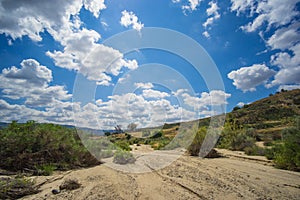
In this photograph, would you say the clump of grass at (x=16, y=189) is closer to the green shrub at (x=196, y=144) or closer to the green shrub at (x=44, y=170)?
the green shrub at (x=44, y=170)

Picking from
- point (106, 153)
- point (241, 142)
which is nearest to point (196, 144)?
point (106, 153)

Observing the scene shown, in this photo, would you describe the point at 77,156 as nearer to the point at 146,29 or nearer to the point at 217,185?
the point at 217,185

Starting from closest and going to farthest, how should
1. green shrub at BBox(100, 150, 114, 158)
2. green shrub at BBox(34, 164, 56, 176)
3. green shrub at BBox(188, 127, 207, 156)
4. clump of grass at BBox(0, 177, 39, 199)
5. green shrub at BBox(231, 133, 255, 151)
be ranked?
clump of grass at BBox(0, 177, 39, 199), green shrub at BBox(34, 164, 56, 176), green shrub at BBox(100, 150, 114, 158), green shrub at BBox(188, 127, 207, 156), green shrub at BBox(231, 133, 255, 151)

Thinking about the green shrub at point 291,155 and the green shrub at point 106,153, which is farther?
the green shrub at point 106,153

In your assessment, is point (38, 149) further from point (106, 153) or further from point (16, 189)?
point (106, 153)

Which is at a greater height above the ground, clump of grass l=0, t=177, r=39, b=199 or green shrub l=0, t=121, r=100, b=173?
green shrub l=0, t=121, r=100, b=173

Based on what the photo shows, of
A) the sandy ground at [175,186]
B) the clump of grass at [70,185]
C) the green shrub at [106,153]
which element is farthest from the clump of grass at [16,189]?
the green shrub at [106,153]

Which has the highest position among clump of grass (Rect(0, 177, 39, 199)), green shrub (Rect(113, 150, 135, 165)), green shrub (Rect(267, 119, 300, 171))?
green shrub (Rect(267, 119, 300, 171))

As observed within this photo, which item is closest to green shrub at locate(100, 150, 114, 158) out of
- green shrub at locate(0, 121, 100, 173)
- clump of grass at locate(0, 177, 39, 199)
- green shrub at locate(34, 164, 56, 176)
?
green shrub at locate(0, 121, 100, 173)

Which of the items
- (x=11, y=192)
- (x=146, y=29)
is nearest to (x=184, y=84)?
(x=146, y=29)

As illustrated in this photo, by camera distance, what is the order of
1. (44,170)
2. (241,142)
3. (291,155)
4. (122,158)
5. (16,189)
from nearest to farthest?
(16,189), (44,170), (291,155), (122,158), (241,142)

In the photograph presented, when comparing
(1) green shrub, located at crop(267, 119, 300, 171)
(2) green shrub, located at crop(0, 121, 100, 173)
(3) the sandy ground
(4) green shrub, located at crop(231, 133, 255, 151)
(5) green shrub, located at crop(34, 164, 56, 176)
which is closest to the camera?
(3) the sandy ground

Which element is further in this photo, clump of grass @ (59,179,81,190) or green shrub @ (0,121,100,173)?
green shrub @ (0,121,100,173)

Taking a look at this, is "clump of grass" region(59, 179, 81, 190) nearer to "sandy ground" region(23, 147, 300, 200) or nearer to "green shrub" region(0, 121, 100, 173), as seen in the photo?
"sandy ground" region(23, 147, 300, 200)
